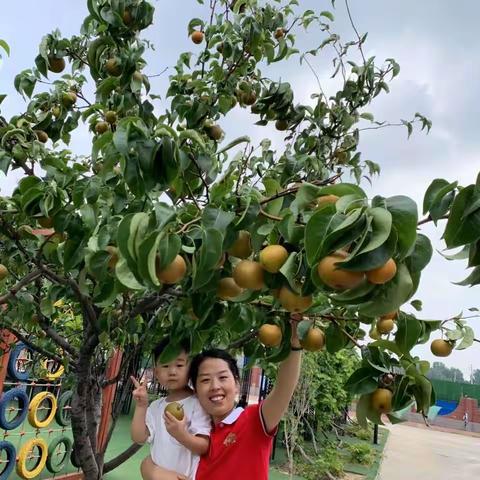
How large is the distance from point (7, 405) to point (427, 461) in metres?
9.05

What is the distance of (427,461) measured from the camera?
33.6 ft

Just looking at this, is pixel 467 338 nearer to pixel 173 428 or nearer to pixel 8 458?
pixel 173 428

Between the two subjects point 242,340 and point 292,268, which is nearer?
point 292,268

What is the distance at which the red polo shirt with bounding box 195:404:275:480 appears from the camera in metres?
1.77

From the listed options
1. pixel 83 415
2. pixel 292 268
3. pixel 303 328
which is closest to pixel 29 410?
pixel 83 415

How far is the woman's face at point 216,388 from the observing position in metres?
2.01

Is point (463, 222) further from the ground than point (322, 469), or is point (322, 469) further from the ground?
point (463, 222)

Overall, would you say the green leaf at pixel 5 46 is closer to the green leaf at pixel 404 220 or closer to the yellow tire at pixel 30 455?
the green leaf at pixel 404 220

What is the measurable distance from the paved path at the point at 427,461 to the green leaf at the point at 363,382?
Result: 7363 mm

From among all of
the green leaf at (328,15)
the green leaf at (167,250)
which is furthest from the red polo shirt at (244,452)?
the green leaf at (328,15)

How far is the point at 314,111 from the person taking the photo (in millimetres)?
2793

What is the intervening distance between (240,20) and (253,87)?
0.35 meters

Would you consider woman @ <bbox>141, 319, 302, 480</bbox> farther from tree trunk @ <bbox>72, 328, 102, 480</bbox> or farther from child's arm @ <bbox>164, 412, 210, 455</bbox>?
tree trunk @ <bbox>72, 328, 102, 480</bbox>

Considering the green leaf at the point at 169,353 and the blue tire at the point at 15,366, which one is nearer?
the green leaf at the point at 169,353
